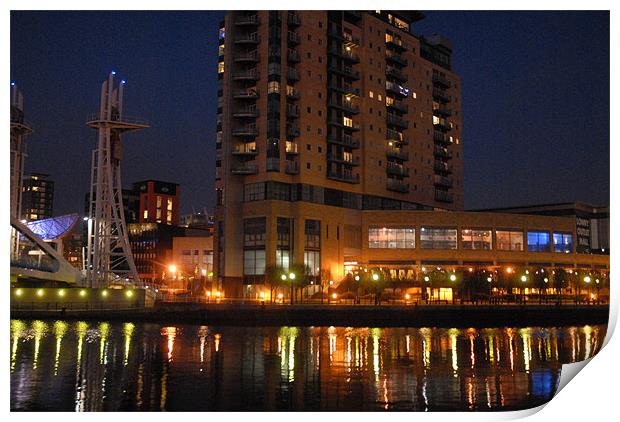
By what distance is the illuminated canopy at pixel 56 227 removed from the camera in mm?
60281

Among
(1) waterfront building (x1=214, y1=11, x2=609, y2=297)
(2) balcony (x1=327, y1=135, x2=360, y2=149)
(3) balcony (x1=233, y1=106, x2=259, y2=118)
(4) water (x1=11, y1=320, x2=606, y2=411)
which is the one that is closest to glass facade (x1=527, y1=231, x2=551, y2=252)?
(1) waterfront building (x1=214, y1=11, x2=609, y2=297)

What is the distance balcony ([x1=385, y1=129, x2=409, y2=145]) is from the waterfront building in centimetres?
13

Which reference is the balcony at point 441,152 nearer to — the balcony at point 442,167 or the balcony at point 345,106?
the balcony at point 442,167

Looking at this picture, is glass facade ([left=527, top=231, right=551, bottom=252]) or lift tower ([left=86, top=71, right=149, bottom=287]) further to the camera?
glass facade ([left=527, top=231, right=551, bottom=252])

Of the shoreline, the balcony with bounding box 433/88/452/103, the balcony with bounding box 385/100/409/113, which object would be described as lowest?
the shoreline

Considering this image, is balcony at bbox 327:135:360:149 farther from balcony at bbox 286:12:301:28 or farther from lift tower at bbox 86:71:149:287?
lift tower at bbox 86:71:149:287

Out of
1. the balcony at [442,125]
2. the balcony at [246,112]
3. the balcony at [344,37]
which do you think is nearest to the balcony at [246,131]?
the balcony at [246,112]

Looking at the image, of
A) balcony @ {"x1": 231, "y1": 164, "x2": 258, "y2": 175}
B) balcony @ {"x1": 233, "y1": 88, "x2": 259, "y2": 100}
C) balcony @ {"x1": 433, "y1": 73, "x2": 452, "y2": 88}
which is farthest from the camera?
balcony @ {"x1": 433, "y1": 73, "x2": 452, "y2": 88}

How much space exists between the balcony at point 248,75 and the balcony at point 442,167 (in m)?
26.5

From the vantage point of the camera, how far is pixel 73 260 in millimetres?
118000

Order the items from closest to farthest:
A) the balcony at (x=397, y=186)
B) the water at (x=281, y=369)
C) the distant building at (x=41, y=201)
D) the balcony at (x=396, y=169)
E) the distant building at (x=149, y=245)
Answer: the water at (x=281, y=369)
the balcony at (x=397, y=186)
the balcony at (x=396, y=169)
the distant building at (x=149, y=245)
the distant building at (x=41, y=201)

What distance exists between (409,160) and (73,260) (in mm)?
66856

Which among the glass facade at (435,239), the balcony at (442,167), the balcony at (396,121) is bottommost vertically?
the glass facade at (435,239)

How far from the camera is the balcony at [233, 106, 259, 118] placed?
61.5 metres
